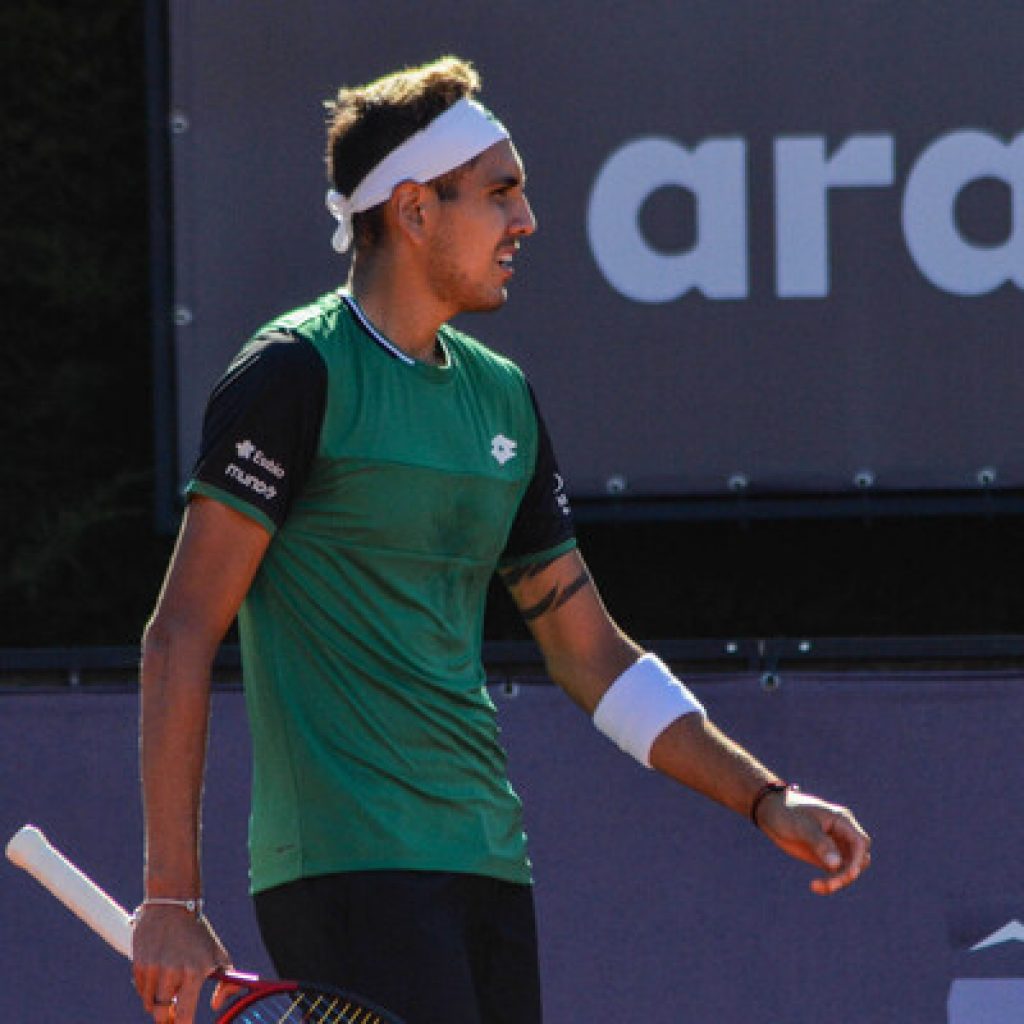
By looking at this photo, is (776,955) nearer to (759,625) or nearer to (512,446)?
(759,625)

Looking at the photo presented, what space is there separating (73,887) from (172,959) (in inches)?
9.2

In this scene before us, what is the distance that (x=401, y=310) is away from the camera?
3.61 m

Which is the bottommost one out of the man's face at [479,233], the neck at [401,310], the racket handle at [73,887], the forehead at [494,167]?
the racket handle at [73,887]

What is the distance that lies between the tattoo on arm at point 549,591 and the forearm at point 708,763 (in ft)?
0.80

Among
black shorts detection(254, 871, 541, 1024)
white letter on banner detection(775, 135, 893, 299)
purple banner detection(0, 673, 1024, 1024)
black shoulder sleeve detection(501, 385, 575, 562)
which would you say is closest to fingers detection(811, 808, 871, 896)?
black shorts detection(254, 871, 541, 1024)

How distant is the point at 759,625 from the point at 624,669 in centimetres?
234

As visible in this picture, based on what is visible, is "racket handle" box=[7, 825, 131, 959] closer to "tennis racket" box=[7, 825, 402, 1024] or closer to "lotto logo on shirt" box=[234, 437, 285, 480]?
"tennis racket" box=[7, 825, 402, 1024]

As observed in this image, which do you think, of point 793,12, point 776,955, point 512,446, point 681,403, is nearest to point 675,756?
point 512,446

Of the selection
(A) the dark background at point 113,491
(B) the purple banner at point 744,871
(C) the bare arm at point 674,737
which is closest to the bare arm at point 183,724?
(C) the bare arm at point 674,737

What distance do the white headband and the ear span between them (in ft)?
0.04

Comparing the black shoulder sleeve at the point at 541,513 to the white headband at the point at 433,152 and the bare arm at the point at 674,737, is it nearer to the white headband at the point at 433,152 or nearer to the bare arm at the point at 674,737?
the bare arm at the point at 674,737

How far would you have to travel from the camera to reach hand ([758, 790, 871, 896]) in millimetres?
3525

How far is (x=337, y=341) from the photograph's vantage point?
11.4 feet

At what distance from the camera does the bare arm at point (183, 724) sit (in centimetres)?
321
